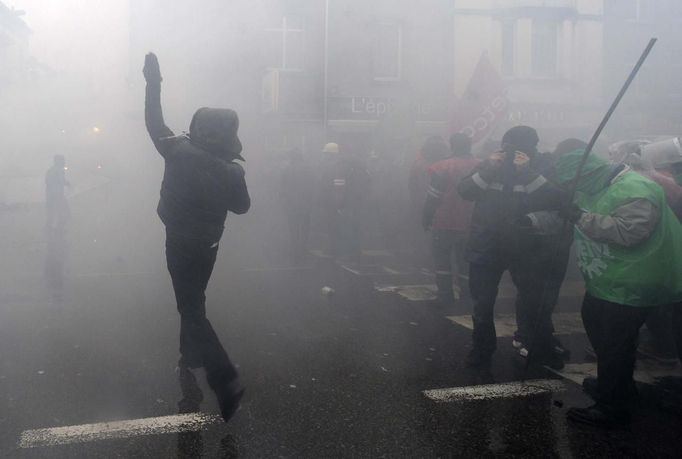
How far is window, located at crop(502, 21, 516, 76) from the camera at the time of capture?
9828mm

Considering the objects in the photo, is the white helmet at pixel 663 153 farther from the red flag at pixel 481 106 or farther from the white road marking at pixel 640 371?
the red flag at pixel 481 106

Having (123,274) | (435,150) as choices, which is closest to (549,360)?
(435,150)

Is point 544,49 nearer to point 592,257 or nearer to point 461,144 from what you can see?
point 461,144

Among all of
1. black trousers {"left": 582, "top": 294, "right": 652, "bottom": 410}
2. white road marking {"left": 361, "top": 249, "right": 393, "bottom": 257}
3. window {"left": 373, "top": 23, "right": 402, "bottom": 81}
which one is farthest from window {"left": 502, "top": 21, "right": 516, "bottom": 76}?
black trousers {"left": 582, "top": 294, "right": 652, "bottom": 410}

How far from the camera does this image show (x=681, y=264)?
206 cm

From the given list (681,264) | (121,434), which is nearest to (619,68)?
(681,264)

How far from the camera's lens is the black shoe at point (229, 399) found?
2.01 metres

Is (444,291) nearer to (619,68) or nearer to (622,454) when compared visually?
(622,454)

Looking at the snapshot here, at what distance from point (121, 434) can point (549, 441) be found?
138 cm

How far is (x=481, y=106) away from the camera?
632 cm

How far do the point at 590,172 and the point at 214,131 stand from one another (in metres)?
1.37

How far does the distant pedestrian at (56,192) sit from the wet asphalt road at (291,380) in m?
2.81

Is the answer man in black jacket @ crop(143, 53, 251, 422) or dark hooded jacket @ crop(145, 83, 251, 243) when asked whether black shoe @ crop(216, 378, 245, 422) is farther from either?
dark hooded jacket @ crop(145, 83, 251, 243)

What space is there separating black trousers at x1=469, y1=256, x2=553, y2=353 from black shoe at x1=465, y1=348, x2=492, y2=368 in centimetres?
2
